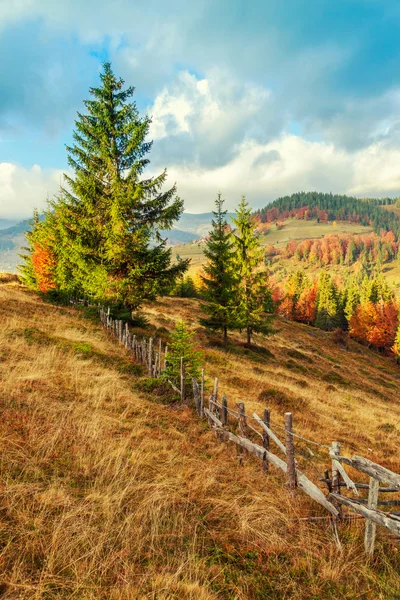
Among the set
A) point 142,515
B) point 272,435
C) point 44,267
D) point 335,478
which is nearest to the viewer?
point 142,515

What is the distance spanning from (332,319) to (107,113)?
224 ft

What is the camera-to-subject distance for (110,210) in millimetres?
17281

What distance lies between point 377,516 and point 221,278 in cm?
2203

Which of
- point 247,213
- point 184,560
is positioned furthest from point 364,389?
point 184,560

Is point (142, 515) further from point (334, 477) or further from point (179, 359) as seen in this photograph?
point (179, 359)

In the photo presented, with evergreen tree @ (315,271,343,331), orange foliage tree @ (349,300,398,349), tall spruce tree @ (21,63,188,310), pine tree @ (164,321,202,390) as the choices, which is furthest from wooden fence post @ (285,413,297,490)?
evergreen tree @ (315,271,343,331)

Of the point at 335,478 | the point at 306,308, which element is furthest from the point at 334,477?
the point at 306,308

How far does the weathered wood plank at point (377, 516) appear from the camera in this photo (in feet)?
12.5

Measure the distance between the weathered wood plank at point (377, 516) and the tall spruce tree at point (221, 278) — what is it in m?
20.2

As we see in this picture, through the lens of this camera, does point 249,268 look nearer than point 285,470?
No

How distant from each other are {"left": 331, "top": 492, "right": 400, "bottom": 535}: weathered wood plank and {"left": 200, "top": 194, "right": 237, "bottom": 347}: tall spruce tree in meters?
20.2

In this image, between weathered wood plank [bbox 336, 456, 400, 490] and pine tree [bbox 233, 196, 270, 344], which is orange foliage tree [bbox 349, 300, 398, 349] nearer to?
pine tree [bbox 233, 196, 270, 344]

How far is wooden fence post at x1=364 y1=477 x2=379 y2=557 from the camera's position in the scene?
14.0 feet

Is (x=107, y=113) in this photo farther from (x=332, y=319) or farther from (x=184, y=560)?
(x=332, y=319)
